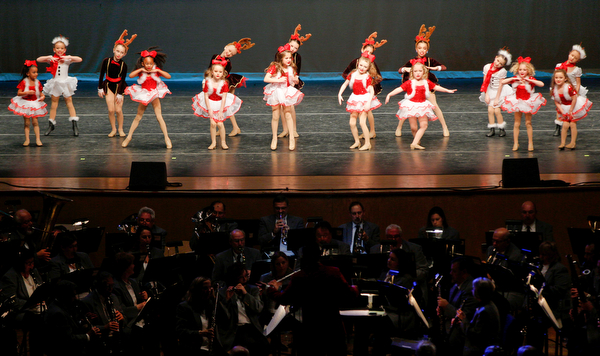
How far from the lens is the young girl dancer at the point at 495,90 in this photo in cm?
1136

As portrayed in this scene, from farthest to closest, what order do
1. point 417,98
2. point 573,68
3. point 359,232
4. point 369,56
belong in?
point 573,68 < point 369,56 < point 417,98 < point 359,232

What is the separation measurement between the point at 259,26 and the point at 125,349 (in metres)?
14.8

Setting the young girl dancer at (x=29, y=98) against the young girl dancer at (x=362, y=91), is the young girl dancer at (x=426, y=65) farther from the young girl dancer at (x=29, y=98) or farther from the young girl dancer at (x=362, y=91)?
the young girl dancer at (x=29, y=98)

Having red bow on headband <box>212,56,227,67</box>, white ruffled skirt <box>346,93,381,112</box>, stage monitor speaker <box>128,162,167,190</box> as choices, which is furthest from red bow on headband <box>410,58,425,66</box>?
stage monitor speaker <box>128,162,167,190</box>

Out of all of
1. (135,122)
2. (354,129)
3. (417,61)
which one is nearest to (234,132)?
(135,122)

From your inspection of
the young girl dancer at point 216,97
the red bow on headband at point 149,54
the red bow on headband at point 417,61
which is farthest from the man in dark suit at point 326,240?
the red bow on headband at point 149,54

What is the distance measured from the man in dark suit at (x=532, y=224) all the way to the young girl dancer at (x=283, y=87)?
4105mm

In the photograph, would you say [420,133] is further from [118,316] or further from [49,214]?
[118,316]

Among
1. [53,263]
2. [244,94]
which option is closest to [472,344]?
[53,263]

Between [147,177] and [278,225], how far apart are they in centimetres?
190

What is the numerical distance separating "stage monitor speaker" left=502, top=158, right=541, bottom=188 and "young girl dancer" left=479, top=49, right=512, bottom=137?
3.12 m

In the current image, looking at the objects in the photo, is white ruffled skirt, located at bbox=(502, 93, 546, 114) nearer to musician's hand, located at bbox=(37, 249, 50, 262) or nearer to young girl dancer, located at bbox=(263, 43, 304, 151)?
young girl dancer, located at bbox=(263, 43, 304, 151)

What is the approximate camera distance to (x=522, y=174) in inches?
326

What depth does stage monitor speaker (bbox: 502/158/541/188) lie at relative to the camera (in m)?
8.26
